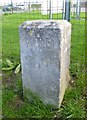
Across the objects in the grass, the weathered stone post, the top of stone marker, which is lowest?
the grass

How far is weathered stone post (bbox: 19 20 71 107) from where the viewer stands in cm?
337

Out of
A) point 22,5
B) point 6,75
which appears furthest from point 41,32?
point 22,5

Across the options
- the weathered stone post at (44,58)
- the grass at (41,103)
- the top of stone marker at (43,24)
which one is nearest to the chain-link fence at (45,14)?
the grass at (41,103)

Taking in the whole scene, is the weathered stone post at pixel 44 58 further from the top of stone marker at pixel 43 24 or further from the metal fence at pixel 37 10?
the metal fence at pixel 37 10

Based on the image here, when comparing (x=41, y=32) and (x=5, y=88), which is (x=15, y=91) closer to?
(x=5, y=88)

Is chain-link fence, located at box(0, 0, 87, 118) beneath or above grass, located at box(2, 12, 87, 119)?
above

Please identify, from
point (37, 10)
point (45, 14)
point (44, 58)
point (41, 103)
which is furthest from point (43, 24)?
point (45, 14)

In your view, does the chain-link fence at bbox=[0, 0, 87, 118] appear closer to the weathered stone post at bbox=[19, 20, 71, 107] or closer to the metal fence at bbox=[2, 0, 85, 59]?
the metal fence at bbox=[2, 0, 85, 59]

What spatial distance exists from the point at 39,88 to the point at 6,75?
1.27 m

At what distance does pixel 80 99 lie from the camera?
386 cm

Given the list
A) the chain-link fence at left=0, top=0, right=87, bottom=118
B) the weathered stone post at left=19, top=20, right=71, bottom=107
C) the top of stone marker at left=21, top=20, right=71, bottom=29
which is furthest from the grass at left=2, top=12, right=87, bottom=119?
the top of stone marker at left=21, top=20, right=71, bottom=29

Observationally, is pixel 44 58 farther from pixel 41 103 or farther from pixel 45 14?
pixel 45 14

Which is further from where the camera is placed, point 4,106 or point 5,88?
point 5,88

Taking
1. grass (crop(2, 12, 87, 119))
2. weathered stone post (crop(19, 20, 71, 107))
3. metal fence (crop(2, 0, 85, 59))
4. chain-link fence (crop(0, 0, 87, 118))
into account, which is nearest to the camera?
weathered stone post (crop(19, 20, 71, 107))
